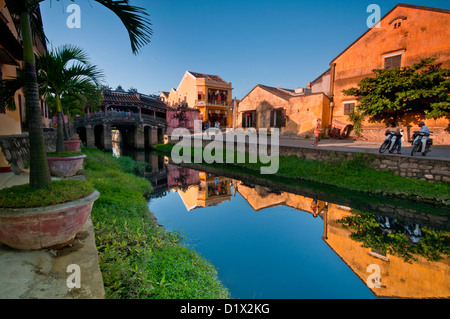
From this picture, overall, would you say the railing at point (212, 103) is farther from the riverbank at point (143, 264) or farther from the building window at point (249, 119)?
the riverbank at point (143, 264)

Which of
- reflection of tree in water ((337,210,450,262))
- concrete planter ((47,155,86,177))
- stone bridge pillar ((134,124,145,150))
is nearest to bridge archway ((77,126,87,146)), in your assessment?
stone bridge pillar ((134,124,145,150))

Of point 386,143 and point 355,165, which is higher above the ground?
point 386,143

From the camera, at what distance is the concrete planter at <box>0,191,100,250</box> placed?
2166mm

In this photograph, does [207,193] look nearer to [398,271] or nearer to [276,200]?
[276,200]

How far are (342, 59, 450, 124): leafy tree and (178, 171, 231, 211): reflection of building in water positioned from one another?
10165 millimetres

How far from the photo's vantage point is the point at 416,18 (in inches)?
520

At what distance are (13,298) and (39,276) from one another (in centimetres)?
28

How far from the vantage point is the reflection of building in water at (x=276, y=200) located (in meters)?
7.41

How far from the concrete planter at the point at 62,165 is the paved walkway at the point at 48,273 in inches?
129

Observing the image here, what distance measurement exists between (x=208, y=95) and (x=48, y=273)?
30242 mm

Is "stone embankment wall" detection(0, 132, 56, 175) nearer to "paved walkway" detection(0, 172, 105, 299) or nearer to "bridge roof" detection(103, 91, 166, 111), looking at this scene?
"paved walkway" detection(0, 172, 105, 299)
